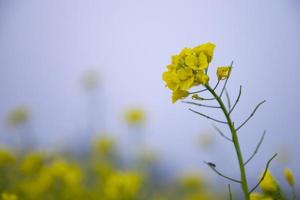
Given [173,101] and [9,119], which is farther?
[9,119]

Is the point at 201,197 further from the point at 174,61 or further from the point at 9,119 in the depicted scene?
the point at 174,61

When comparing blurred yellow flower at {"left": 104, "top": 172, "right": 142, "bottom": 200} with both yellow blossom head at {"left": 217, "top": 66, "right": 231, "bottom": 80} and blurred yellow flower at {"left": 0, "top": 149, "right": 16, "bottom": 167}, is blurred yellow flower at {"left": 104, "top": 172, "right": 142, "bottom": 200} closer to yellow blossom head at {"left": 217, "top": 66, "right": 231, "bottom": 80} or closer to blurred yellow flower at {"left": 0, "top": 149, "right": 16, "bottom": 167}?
blurred yellow flower at {"left": 0, "top": 149, "right": 16, "bottom": 167}

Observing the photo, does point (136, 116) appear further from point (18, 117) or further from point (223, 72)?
point (223, 72)

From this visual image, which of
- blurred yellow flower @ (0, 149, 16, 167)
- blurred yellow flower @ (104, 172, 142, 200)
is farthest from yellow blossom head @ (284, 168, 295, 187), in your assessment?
blurred yellow flower @ (0, 149, 16, 167)

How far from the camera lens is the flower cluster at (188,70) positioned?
1649mm

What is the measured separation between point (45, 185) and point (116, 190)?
1.89 ft

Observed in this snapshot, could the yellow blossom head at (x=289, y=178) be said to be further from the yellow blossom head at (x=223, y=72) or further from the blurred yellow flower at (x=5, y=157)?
the blurred yellow flower at (x=5, y=157)

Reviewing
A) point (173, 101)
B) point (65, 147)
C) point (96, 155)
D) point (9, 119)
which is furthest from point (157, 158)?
point (173, 101)

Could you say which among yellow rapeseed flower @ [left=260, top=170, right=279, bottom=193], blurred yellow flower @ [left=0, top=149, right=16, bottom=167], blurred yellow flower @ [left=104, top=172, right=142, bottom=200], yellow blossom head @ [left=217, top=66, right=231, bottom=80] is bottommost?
blurred yellow flower @ [left=104, top=172, right=142, bottom=200]

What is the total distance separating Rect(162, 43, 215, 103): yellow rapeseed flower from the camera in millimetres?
1646

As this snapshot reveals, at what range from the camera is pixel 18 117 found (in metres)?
5.62

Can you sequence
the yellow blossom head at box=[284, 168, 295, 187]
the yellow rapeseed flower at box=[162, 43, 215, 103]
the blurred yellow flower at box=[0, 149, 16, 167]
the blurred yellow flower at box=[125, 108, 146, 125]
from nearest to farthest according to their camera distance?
the yellow rapeseed flower at box=[162, 43, 215, 103] < the yellow blossom head at box=[284, 168, 295, 187] < the blurred yellow flower at box=[0, 149, 16, 167] < the blurred yellow flower at box=[125, 108, 146, 125]

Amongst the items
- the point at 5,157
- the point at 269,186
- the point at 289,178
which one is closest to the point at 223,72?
the point at 269,186

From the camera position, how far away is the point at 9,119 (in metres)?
5.64
